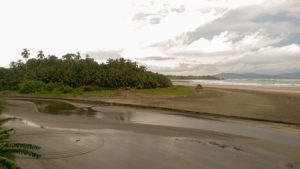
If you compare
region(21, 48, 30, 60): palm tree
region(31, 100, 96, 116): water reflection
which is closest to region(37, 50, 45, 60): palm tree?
region(21, 48, 30, 60): palm tree

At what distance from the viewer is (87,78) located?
68.9 meters

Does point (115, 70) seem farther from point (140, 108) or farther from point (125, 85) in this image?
point (140, 108)

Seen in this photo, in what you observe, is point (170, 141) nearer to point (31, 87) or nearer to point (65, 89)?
point (65, 89)

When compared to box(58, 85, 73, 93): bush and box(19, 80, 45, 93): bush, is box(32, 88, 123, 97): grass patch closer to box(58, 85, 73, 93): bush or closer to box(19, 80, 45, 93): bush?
box(58, 85, 73, 93): bush

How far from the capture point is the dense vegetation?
67.7 meters

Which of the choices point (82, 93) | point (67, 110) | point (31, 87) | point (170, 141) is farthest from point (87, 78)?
point (170, 141)

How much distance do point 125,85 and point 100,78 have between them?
5221 millimetres

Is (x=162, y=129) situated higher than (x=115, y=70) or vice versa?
(x=115, y=70)

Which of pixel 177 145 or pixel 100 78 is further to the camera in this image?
pixel 100 78

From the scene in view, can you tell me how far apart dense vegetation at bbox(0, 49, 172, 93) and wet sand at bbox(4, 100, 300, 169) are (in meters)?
42.3

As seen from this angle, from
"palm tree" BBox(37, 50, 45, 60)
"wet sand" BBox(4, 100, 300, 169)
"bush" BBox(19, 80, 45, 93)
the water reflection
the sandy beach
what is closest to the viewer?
"wet sand" BBox(4, 100, 300, 169)

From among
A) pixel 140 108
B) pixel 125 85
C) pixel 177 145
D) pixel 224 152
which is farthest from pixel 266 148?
pixel 125 85

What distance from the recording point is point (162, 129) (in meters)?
23.9

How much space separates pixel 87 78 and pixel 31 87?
11.6 metres
